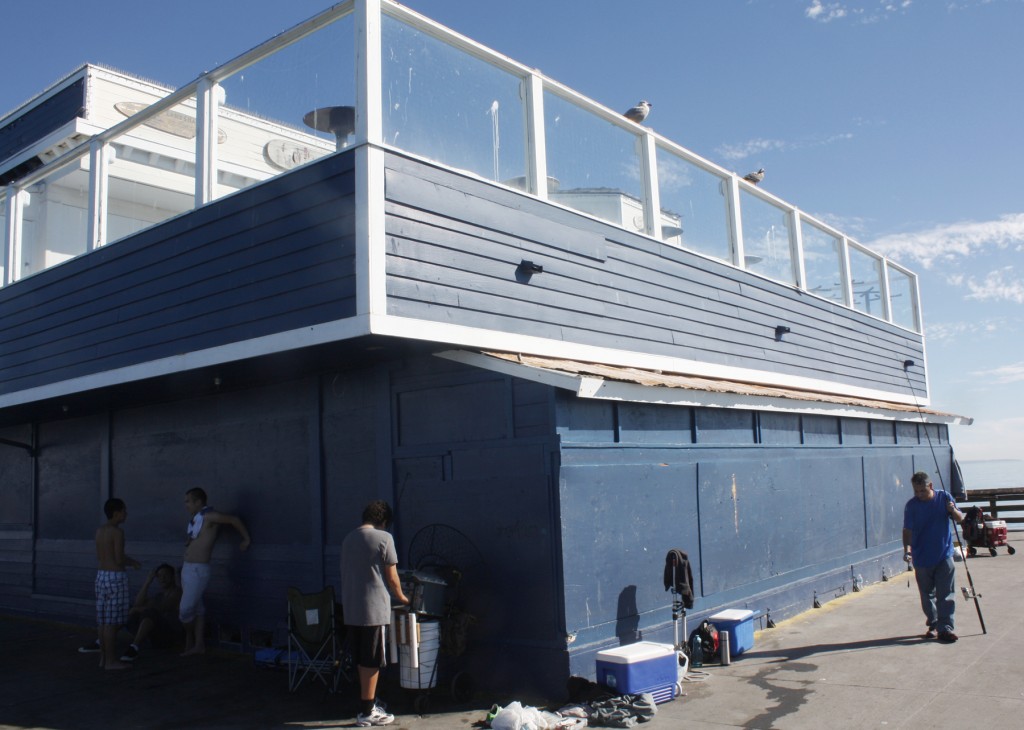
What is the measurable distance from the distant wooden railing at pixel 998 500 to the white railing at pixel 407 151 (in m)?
9.56

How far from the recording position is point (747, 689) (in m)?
6.81

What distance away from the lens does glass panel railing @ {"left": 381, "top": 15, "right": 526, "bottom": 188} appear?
6977 mm

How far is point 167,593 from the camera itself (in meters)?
9.40

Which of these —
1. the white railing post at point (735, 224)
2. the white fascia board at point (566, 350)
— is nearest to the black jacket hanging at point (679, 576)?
the white fascia board at point (566, 350)

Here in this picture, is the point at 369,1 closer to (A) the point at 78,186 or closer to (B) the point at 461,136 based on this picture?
(B) the point at 461,136

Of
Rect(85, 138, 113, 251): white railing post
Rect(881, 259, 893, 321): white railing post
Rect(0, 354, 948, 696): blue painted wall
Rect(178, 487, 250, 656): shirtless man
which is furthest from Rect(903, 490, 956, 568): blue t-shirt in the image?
Rect(85, 138, 113, 251): white railing post

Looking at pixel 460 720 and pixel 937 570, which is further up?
pixel 937 570

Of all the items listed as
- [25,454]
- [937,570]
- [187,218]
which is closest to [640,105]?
[187,218]

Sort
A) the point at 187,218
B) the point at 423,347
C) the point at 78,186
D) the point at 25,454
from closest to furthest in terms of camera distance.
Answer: the point at 423,347 → the point at 187,218 → the point at 78,186 → the point at 25,454

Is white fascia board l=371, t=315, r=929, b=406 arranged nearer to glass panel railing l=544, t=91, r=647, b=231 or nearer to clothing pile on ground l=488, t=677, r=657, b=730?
glass panel railing l=544, t=91, r=647, b=231

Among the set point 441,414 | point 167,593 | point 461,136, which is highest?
point 461,136

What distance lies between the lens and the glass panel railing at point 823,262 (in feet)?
42.7

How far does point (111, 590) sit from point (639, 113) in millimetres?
7478

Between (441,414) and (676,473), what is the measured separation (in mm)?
2359
